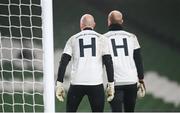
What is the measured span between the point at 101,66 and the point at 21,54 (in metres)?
0.60

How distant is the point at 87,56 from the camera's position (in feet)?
9.94

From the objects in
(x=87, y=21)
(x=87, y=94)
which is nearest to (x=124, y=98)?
(x=87, y=94)

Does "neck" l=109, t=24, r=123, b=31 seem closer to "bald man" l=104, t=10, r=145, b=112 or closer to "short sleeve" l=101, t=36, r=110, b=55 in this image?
"bald man" l=104, t=10, r=145, b=112

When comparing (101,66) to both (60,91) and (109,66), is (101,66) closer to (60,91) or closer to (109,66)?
(109,66)

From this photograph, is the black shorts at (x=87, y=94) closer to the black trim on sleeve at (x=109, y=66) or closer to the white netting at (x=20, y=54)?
the black trim on sleeve at (x=109, y=66)

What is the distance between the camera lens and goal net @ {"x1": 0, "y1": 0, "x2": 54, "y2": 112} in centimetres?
333

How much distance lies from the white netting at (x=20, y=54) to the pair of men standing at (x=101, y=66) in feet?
0.95

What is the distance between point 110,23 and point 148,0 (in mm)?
420

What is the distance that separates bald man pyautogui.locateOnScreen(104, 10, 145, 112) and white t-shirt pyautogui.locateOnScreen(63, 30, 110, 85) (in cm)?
10

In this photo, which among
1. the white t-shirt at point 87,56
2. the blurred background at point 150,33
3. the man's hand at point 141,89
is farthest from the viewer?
the blurred background at point 150,33

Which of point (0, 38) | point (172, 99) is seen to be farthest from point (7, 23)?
point (172, 99)

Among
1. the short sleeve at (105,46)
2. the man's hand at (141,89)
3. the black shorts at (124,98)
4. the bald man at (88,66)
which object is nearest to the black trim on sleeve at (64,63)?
the bald man at (88,66)

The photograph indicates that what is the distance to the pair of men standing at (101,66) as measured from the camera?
3041 millimetres

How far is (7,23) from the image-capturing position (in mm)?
3377
